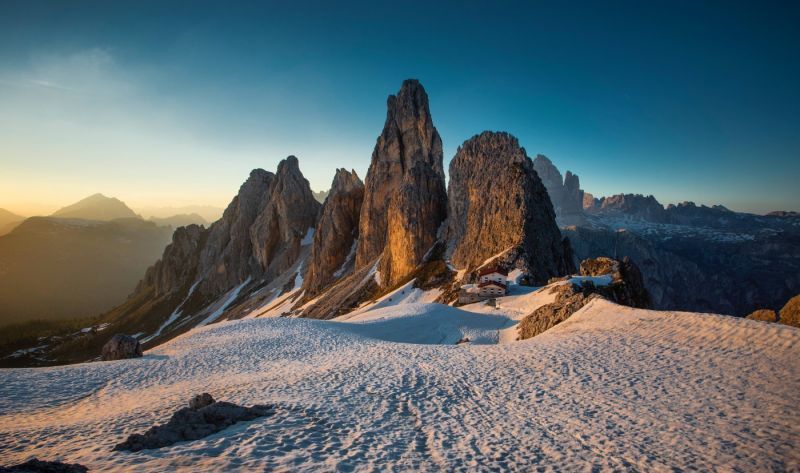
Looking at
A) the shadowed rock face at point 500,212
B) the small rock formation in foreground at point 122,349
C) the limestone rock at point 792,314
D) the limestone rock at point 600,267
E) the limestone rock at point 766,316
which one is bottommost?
the small rock formation in foreground at point 122,349

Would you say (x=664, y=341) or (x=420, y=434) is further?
(x=664, y=341)

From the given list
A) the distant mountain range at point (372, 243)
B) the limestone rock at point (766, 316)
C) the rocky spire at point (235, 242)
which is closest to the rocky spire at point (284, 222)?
the distant mountain range at point (372, 243)

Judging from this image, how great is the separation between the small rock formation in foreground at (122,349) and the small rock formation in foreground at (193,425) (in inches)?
844

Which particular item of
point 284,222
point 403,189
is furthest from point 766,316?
point 284,222

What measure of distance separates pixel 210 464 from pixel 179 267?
207 m

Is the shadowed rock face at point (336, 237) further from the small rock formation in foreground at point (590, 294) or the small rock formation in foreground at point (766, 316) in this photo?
the small rock formation in foreground at point (766, 316)

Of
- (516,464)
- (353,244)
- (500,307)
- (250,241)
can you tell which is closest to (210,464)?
(516,464)

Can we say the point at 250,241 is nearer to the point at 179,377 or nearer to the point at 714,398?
the point at 179,377

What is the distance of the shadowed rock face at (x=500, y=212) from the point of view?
→ 6900 centimetres

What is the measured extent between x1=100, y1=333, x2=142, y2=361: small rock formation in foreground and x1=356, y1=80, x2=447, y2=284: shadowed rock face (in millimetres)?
69917

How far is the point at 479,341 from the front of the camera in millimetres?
37250

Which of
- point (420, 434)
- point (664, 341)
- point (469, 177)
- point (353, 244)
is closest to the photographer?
point (420, 434)

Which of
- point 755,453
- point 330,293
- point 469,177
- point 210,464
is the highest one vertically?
point 469,177

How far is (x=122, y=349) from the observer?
92.0 feet
